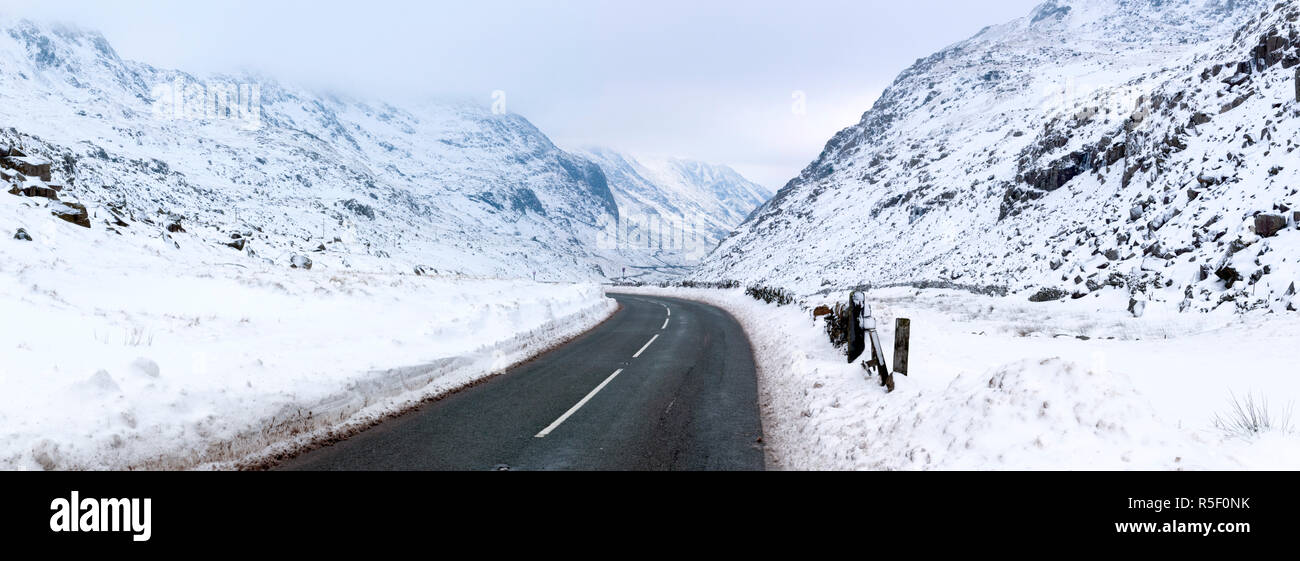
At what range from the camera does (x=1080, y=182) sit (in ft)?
125

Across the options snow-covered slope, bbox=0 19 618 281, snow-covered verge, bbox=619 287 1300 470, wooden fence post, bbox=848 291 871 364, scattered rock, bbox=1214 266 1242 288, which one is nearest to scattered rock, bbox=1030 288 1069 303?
scattered rock, bbox=1214 266 1242 288

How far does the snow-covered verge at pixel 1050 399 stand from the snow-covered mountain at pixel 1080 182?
3.57 m

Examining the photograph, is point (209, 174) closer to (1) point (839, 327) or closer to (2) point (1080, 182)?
(1) point (839, 327)

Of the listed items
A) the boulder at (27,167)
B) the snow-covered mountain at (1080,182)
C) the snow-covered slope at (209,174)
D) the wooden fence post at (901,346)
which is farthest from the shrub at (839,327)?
the boulder at (27,167)

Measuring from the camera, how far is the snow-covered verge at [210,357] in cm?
556

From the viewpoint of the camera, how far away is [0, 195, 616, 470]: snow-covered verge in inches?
219

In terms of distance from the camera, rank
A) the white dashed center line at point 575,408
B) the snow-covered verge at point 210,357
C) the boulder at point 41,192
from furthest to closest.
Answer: the boulder at point 41,192, the white dashed center line at point 575,408, the snow-covered verge at point 210,357

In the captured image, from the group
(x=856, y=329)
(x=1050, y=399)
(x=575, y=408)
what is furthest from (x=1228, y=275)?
(x=575, y=408)

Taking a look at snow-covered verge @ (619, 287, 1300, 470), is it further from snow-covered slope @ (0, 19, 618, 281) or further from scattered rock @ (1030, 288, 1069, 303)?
snow-covered slope @ (0, 19, 618, 281)

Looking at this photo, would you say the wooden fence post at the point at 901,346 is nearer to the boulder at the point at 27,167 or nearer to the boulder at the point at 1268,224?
the boulder at the point at 1268,224

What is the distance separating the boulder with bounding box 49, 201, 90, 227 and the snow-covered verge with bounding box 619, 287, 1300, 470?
2825cm
